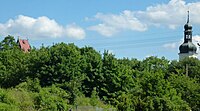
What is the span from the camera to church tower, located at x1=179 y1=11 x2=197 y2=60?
88950mm

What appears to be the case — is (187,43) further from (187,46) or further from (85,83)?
(85,83)

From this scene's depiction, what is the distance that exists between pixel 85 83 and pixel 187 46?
4780 cm

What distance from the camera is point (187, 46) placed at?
90.8 metres

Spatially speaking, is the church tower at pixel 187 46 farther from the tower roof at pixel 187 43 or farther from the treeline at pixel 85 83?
the treeline at pixel 85 83

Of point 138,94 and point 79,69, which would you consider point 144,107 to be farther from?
point 79,69

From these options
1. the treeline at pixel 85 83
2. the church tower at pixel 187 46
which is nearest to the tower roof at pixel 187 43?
the church tower at pixel 187 46

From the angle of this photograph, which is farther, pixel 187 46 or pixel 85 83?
pixel 187 46

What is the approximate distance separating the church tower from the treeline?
26192 millimetres

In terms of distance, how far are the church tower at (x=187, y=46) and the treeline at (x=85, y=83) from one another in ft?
85.9

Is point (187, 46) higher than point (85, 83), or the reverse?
point (187, 46)

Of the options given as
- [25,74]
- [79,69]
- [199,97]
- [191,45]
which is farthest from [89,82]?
[191,45]

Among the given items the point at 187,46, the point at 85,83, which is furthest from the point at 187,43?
the point at 85,83

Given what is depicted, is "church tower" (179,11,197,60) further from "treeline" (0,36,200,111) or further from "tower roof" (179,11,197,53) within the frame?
"treeline" (0,36,200,111)

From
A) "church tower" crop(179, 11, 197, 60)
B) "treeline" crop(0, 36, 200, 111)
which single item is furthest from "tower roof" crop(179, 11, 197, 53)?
"treeline" crop(0, 36, 200, 111)
